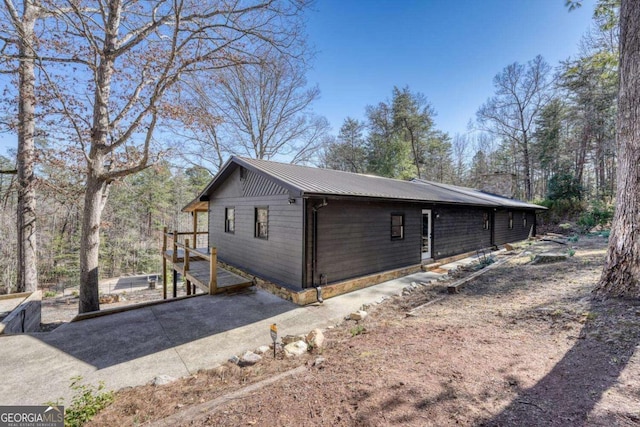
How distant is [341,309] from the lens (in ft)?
17.9

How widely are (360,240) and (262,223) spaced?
2.78 meters

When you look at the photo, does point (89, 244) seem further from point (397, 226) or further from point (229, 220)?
point (397, 226)

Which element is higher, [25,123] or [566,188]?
[25,123]

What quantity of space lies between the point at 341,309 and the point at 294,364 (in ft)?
7.91

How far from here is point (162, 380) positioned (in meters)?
3.04

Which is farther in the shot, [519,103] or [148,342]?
[519,103]

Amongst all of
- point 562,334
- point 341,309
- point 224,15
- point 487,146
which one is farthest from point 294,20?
point 487,146

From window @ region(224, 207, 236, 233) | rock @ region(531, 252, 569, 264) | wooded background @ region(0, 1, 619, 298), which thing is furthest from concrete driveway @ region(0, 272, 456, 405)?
rock @ region(531, 252, 569, 264)

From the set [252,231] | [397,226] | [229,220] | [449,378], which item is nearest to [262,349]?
[449,378]

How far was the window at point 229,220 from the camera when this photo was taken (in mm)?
9219

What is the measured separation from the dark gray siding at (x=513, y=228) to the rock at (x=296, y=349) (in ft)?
40.8

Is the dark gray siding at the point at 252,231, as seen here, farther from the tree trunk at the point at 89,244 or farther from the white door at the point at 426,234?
the white door at the point at 426,234

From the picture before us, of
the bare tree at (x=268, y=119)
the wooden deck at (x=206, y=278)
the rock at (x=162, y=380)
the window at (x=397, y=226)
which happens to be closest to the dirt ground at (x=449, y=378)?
the rock at (x=162, y=380)

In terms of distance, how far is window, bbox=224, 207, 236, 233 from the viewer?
922 centimetres
